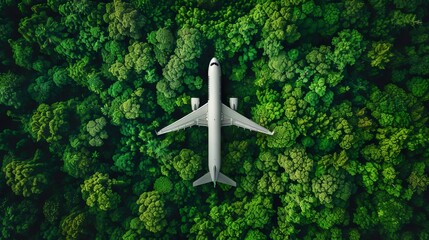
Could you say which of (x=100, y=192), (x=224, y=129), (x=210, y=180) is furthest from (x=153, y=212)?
(x=224, y=129)

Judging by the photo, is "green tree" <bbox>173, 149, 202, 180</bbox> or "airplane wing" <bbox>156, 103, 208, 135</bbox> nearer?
"green tree" <bbox>173, 149, 202, 180</bbox>

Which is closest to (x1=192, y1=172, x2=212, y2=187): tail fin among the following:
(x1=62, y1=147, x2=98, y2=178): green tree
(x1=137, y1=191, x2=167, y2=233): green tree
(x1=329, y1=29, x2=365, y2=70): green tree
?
(x1=137, y1=191, x2=167, y2=233): green tree

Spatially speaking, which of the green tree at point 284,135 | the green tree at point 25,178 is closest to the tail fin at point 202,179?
the green tree at point 284,135

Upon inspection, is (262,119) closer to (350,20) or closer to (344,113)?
(344,113)

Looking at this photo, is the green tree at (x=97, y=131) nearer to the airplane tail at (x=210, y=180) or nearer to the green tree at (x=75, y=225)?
the green tree at (x=75, y=225)

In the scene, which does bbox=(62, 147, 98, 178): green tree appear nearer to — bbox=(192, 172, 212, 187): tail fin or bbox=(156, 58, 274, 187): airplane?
bbox=(156, 58, 274, 187): airplane

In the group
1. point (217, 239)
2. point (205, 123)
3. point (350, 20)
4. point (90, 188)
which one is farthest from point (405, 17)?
point (90, 188)

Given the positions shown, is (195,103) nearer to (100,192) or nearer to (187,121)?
(187,121)
